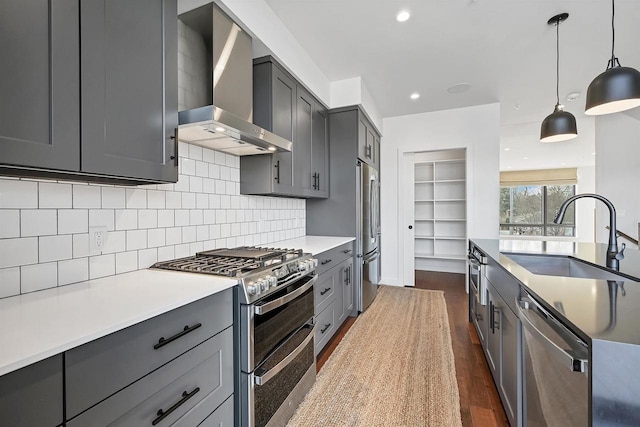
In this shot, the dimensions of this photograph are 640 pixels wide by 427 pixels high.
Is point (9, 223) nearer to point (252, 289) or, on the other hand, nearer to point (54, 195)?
point (54, 195)

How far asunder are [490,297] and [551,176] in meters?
9.50

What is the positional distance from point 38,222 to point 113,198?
12.5 inches

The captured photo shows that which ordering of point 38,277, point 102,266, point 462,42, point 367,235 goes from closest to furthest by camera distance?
point 38,277 → point 102,266 → point 462,42 → point 367,235

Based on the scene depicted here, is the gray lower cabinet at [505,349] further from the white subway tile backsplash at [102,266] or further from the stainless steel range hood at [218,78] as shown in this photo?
the white subway tile backsplash at [102,266]

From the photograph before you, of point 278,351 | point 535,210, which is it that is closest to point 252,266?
point 278,351

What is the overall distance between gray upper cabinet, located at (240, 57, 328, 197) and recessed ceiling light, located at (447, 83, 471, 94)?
75.5 inches

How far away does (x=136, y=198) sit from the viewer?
1554 mm

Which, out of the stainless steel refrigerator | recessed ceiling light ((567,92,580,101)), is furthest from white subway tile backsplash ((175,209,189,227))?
recessed ceiling light ((567,92,580,101))

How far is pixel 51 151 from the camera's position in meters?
0.94

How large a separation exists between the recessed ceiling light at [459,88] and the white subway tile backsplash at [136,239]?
3.84 metres

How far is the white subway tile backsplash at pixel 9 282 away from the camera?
1055 millimetres

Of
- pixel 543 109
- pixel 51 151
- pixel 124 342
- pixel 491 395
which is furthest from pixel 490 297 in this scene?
→ pixel 543 109

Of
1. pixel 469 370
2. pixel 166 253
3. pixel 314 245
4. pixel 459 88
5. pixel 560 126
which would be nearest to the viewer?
pixel 166 253

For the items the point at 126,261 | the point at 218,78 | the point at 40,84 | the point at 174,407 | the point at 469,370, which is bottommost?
the point at 469,370
